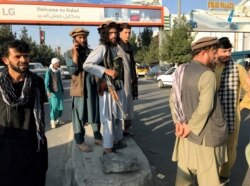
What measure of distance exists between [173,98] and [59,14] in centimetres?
2846

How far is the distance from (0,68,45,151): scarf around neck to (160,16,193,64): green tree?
26.5 metres

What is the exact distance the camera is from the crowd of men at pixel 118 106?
9.40 feet

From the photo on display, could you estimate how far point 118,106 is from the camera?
4277mm

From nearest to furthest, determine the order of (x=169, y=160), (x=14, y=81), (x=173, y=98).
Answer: (x=14, y=81), (x=173, y=98), (x=169, y=160)

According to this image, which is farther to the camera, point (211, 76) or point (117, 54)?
point (117, 54)

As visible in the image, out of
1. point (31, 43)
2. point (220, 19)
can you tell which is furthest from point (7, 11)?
point (220, 19)

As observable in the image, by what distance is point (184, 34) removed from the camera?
95.9 ft

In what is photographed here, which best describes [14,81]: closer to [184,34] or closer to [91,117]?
[91,117]

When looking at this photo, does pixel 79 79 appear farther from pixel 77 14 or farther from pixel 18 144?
pixel 77 14

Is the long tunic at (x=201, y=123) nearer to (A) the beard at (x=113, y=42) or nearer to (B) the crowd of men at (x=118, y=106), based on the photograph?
(B) the crowd of men at (x=118, y=106)

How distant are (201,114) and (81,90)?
2039mm

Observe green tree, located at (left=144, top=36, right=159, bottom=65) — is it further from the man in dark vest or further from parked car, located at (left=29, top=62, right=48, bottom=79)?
the man in dark vest

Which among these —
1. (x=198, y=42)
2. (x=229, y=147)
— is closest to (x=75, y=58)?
(x=198, y=42)

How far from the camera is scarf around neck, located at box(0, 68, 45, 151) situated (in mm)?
2773
